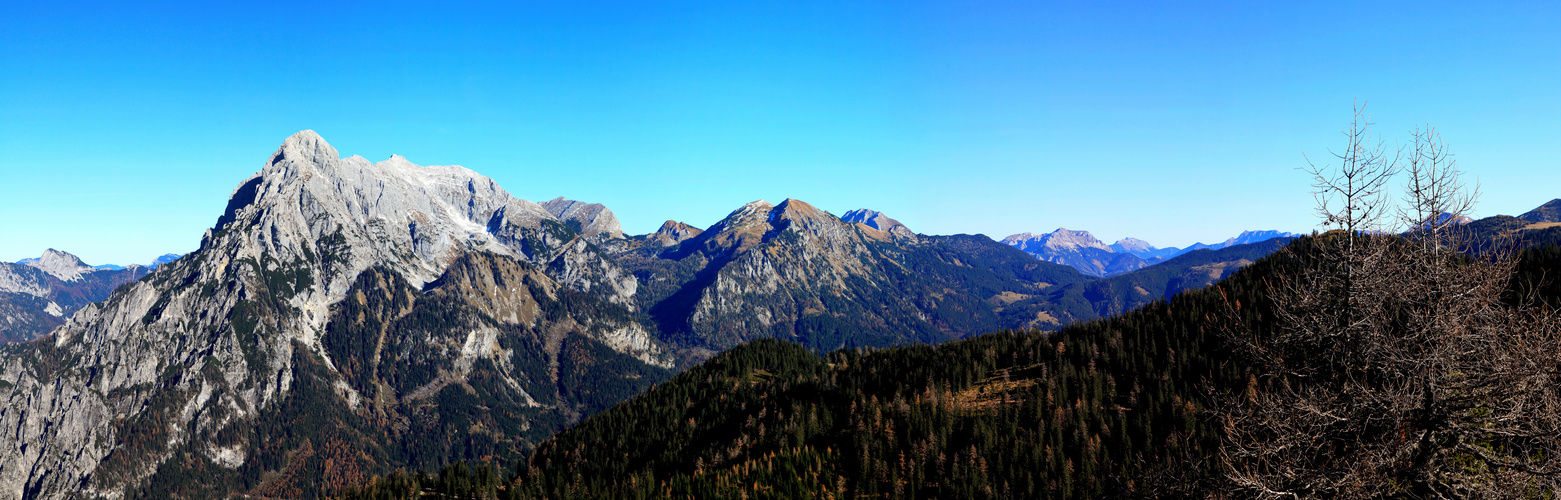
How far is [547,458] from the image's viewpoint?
180625 mm

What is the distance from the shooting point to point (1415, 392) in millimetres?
19531

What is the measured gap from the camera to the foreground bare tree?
1912 centimetres

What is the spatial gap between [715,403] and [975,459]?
89.9 metres

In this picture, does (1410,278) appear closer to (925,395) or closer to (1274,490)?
(1274,490)

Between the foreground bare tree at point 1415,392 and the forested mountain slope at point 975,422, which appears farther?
the forested mountain slope at point 975,422

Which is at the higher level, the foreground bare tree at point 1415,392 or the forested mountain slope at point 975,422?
the foreground bare tree at point 1415,392

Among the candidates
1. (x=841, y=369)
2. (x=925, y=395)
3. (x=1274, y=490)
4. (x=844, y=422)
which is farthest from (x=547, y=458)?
(x=1274, y=490)

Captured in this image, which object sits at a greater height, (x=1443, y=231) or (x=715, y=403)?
(x=1443, y=231)

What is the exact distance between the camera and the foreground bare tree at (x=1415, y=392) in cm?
1912

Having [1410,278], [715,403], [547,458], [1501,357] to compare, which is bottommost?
[547,458]

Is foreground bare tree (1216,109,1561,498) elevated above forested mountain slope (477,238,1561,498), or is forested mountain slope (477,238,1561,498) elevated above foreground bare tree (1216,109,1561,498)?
foreground bare tree (1216,109,1561,498)

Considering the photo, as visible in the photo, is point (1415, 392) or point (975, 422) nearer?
point (1415, 392)

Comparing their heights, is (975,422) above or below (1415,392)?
below

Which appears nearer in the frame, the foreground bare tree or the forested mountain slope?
the foreground bare tree
